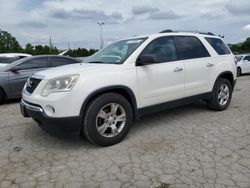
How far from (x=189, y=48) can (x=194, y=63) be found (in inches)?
12.9

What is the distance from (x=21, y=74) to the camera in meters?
8.37

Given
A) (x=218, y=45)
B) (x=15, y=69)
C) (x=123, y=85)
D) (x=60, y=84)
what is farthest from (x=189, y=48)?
(x=15, y=69)

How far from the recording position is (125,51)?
16.5 feet

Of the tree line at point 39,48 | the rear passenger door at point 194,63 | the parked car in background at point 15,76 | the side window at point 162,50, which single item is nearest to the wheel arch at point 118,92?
the side window at point 162,50

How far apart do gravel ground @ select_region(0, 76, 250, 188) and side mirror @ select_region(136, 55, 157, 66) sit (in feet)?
4.00

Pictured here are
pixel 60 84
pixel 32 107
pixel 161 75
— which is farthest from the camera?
pixel 161 75

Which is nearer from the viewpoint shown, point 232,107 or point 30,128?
point 30,128

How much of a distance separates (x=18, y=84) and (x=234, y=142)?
616cm

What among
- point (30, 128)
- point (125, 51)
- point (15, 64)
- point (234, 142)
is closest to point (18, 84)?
point (15, 64)

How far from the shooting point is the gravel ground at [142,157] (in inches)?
133

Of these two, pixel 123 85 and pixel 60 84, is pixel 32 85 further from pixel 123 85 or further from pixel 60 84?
pixel 123 85

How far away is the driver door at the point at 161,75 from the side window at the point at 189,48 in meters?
0.15

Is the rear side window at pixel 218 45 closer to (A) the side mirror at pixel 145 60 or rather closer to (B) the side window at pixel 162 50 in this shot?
(B) the side window at pixel 162 50

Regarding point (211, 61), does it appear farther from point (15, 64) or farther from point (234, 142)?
point (15, 64)
